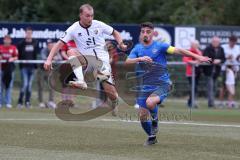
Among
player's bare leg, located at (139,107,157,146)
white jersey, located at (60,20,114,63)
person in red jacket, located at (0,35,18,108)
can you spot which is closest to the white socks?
white jersey, located at (60,20,114,63)

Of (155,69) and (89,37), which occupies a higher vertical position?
(89,37)

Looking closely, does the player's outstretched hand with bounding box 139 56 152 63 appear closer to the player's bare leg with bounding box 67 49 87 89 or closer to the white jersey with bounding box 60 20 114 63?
A: the white jersey with bounding box 60 20 114 63

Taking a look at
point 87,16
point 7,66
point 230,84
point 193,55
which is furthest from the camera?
point 230,84

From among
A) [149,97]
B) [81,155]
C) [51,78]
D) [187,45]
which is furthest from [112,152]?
[187,45]

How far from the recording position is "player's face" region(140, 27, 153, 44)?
12.3m

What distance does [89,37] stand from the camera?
549 inches

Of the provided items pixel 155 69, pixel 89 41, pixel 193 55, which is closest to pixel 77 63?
pixel 89 41

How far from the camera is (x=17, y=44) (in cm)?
2302

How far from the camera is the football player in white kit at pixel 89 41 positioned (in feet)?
45.1

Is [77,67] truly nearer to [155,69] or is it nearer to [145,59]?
[155,69]

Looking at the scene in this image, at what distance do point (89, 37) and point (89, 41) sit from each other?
8 cm

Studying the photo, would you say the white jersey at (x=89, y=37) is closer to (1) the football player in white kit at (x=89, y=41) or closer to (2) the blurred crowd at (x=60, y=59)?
(1) the football player in white kit at (x=89, y=41)

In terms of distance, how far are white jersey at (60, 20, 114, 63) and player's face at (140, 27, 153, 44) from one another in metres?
1.72

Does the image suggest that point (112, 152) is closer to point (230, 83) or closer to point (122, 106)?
point (122, 106)
